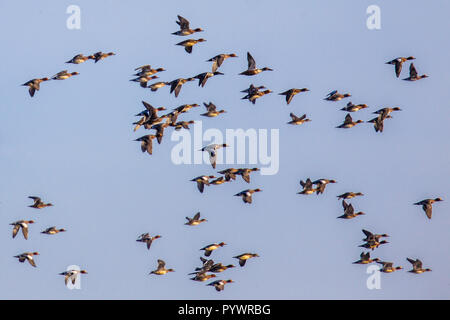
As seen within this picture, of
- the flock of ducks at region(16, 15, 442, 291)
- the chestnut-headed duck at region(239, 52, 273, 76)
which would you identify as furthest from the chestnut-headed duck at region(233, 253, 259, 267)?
the chestnut-headed duck at region(239, 52, 273, 76)

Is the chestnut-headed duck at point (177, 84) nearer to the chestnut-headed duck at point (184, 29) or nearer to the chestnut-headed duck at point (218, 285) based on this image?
the chestnut-headed duck at point (184, 29)

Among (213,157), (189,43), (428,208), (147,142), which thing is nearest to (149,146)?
(147,142)

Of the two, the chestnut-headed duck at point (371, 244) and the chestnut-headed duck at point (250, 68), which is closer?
the chestnut-headed duck at point (250, 68)

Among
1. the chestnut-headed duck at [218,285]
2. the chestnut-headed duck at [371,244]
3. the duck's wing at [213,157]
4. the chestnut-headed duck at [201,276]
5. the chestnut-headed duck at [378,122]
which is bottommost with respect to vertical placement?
the chestnut-headed duck at [201,276]

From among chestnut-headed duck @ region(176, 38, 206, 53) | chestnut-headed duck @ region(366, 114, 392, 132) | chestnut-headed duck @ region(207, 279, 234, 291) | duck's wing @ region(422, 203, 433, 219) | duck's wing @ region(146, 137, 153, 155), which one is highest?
chestnut-headed duck @ region(176, 38, 206, 53)

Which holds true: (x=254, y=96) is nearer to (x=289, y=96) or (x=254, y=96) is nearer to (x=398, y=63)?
(x=289, y=96)

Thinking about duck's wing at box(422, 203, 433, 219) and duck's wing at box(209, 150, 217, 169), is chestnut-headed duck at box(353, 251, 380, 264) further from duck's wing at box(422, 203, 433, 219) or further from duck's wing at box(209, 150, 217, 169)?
duck's wing at box(209, 150, 217, 169)

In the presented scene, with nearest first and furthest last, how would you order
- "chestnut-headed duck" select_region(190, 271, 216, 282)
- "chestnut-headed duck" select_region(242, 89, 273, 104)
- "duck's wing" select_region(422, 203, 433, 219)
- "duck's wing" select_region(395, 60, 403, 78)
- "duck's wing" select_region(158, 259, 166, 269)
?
"chestnut-headed duck" select_region(242, 89, 273, 104) → "duck's wing" select_region(395, 60, 403, 78) → "chestnut-headed duck" select_region(190, 271, 216, 282) → "duck's wing" select_region(422, 203, 433, 219) → "duck's wing" select_region(158, 259, 166, 269)

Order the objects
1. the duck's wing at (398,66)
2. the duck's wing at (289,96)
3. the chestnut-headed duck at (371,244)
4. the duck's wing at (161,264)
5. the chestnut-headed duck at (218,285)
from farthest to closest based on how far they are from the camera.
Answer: the duck's wing at (161,264) → the chestnut-headed duck at (218,285) → the chestnut-headed duck at (371,244) → the duck's wing at (289,96) → the duck's wing at (398,66)

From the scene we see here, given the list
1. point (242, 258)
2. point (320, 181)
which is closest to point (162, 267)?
point (242, 258)

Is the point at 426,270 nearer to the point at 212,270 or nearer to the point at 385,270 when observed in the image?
the point at 385,270

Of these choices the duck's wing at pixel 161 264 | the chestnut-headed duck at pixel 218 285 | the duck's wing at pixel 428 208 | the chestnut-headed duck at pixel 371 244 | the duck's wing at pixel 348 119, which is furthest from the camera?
the duck's wing at pixel 161 264

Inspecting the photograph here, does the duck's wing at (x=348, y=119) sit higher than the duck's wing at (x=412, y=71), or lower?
lower

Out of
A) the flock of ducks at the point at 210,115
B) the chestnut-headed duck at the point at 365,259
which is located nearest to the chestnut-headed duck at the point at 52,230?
the flock of ducks at the point at 210,115
